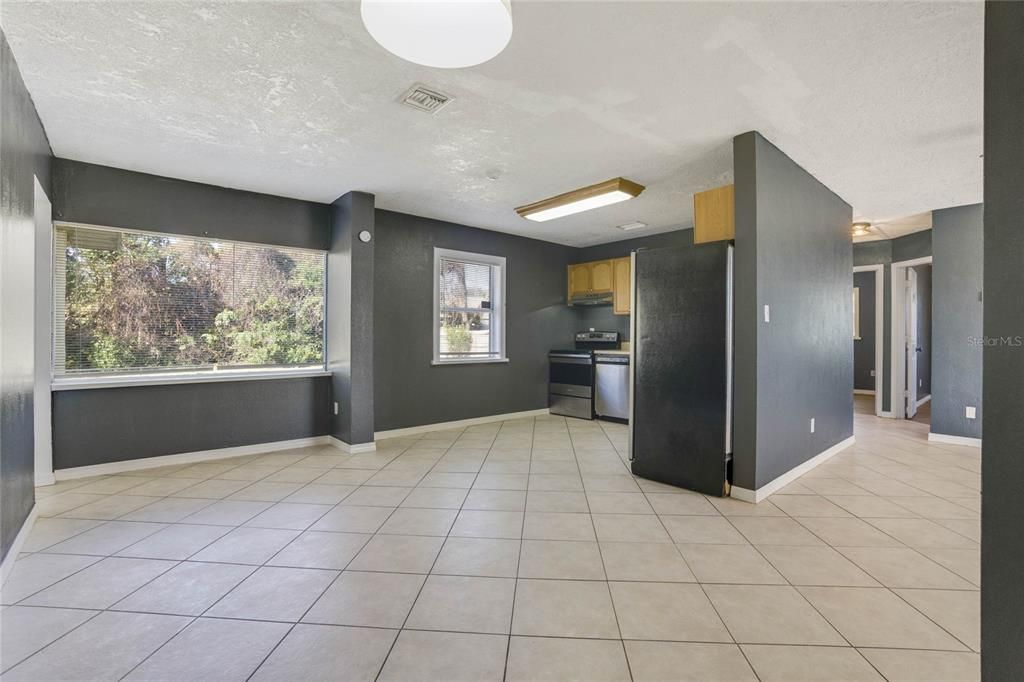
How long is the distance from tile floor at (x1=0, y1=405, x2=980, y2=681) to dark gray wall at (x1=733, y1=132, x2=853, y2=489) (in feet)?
1.38

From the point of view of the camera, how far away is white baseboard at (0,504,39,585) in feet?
6.64

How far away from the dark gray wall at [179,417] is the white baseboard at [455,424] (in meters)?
0.70

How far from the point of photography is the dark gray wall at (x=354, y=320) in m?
4.29

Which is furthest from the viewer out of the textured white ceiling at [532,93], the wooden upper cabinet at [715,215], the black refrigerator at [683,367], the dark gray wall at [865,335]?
the dark gray wall at [865,335]

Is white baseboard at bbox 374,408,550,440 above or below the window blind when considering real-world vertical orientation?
below

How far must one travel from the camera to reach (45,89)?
2.45 m

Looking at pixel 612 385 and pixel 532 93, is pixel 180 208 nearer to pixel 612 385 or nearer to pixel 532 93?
pixel 532 93

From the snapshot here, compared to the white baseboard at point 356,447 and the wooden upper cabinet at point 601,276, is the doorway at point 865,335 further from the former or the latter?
the white baseboard at point 356,447

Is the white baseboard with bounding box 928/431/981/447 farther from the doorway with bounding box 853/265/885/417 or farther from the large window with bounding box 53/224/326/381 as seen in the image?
the large window with bounding box 53/224/326/381

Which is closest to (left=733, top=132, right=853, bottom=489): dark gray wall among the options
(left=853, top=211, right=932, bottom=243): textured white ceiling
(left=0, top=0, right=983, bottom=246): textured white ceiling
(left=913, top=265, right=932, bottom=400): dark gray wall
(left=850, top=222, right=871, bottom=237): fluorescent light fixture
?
(left=0, top=0, right=983, bottom=246): textured white ceiling

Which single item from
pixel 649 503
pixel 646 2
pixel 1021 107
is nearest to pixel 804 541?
pixel 649 503

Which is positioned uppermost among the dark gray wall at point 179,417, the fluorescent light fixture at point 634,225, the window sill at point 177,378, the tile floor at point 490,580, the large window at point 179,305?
the fluorescent light fixture at point 634,225

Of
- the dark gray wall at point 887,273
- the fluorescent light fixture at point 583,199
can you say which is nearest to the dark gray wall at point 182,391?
the fluorescent light fixture at point 583,199

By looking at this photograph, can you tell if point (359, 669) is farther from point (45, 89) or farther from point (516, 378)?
point (516, 378)
